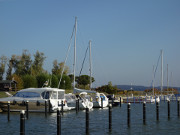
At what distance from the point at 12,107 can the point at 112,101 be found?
22.8 m

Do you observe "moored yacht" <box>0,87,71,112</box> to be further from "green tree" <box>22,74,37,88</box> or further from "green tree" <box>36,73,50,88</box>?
"green tree" <box>36,73,50,88</box>

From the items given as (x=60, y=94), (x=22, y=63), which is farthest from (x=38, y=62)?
(x=60, y=94)

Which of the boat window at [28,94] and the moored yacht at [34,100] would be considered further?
the boat window at [28,94]

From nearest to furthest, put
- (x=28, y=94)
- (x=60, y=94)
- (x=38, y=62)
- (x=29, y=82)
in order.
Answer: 1. (x=28, y=94)
2. (x=60, y=94)
3. (x=29, y=82)
4. (x=38, y=62)

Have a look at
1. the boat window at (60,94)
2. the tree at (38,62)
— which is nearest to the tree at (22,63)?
the tree at (38,62)

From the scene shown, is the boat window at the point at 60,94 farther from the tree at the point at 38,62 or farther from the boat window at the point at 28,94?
the tree at the point at 38,62

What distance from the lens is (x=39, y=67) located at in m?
110

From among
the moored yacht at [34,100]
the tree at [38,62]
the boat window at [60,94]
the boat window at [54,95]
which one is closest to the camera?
the moored yacht at [34,100]

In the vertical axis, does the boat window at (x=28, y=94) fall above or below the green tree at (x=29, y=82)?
below

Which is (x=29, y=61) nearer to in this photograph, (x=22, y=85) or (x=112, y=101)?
(x=22, y=85)

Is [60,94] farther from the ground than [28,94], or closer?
closer

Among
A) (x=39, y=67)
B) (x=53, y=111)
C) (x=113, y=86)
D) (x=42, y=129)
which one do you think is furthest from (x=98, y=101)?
(x=39, y=67)

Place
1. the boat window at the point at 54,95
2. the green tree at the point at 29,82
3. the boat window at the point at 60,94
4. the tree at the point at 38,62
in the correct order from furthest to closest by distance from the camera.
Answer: the tree at the point at 38,62
the green tree at the point at 29,82
the boat window at the point at 60,94
the boat window at the point at 54,95

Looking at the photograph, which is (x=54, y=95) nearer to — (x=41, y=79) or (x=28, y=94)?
(x=28, y=94)
